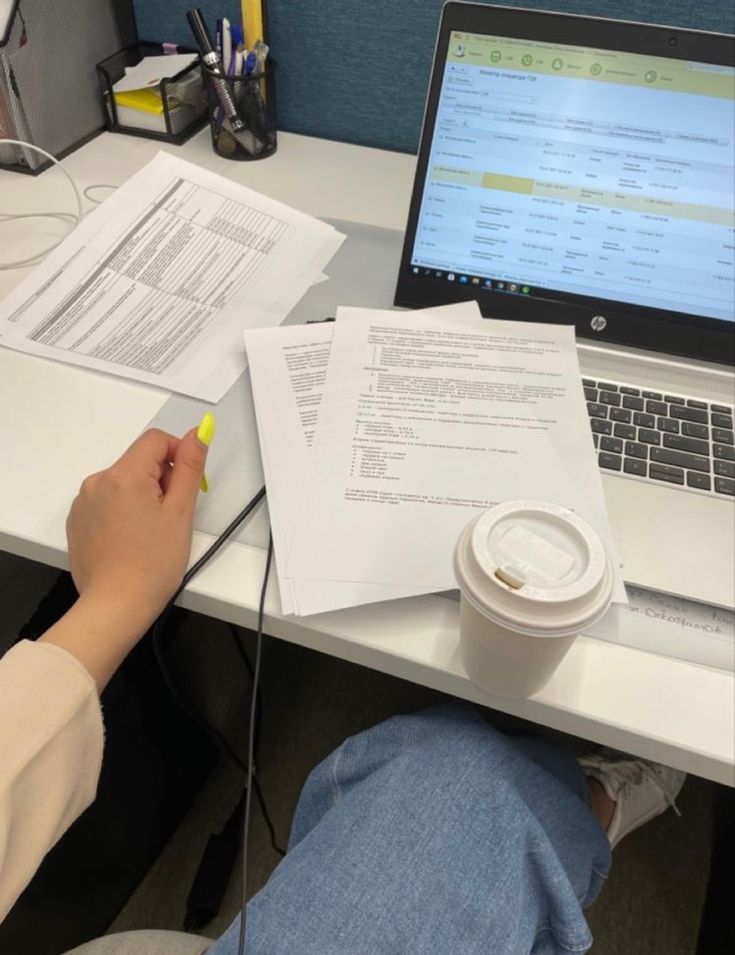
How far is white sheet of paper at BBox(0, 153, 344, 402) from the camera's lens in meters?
0.65

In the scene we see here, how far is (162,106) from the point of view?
93 centimetres

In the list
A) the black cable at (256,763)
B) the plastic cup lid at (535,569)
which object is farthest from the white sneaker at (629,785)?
the plastic cup lid at (535,569)

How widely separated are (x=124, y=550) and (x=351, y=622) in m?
0.16

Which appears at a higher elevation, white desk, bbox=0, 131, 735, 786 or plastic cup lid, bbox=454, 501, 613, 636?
plastic cup lid, bbox=454, 501, 613, 636

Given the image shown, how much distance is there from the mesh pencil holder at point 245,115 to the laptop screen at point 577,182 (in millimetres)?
344

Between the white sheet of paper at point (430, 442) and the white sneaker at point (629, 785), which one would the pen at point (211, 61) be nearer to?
the white sheet of paper at point (430, 442)

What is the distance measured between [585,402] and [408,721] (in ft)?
1.00

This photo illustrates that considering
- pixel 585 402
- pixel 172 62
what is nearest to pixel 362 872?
pixel 585 402

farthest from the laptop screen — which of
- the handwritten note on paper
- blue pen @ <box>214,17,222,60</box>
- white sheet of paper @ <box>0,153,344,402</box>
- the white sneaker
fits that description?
the white sneaker

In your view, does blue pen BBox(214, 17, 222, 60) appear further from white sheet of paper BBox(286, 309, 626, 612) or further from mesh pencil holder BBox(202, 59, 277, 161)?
white sheet of paper BBox(286, 309, 626, 612)

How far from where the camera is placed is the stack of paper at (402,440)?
0.49 metres

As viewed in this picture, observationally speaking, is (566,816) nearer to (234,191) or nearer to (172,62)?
(234,191)

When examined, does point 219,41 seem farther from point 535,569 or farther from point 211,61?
point 535,569

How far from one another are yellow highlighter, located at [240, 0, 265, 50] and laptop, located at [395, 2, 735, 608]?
1.24 ft
